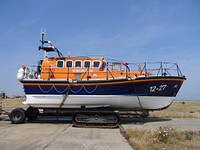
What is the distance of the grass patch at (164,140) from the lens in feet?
27.7

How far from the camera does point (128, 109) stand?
15445mm

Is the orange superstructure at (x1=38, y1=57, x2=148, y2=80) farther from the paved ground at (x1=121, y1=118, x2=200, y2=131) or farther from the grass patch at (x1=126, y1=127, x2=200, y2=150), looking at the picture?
the grass patch at (x1=126, y1=127, x2=200, y2=150)

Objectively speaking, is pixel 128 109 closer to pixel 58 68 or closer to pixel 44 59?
pixel 58 68

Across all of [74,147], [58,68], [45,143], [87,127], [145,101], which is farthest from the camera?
[58,68]

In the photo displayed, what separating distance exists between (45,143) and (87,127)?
517 centimetres

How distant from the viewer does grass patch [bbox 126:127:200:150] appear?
843 cm

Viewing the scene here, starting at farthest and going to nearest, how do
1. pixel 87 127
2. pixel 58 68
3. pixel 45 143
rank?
pixel 58 68 → pixel 87 127 → pixel 45 143

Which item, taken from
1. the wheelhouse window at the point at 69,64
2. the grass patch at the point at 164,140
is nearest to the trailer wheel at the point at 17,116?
the wheelhouse window at the point at 69,64

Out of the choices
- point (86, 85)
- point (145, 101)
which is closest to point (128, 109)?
point (145, 101)

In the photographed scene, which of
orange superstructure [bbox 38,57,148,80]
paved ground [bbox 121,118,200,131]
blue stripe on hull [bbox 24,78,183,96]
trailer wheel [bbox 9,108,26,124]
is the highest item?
orange superstructure [bbox 38,57,148,80]

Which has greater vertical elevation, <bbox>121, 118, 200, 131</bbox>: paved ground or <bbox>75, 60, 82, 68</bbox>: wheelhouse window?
<bbox>75, 60, 82, 68</bbox>: wheelhouse window

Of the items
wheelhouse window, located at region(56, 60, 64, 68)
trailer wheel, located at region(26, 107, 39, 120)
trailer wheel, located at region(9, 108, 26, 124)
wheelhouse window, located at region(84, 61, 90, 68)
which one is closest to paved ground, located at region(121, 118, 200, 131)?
wheelhouse window, located at region(84, 61, 90, 68)

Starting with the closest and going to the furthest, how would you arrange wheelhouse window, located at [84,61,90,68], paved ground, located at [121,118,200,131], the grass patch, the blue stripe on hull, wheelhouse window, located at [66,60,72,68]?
1. the grass patch
2. paved ground, located at [121,118,200,131]
3. the blue stripe on hull
4. wheelhouse window, located at [84,61,90,68]
5. wheelhouse window, located at [66,60,72,68]

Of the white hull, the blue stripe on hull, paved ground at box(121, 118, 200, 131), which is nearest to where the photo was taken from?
paved ground at box(121, 118, 200, 131)
